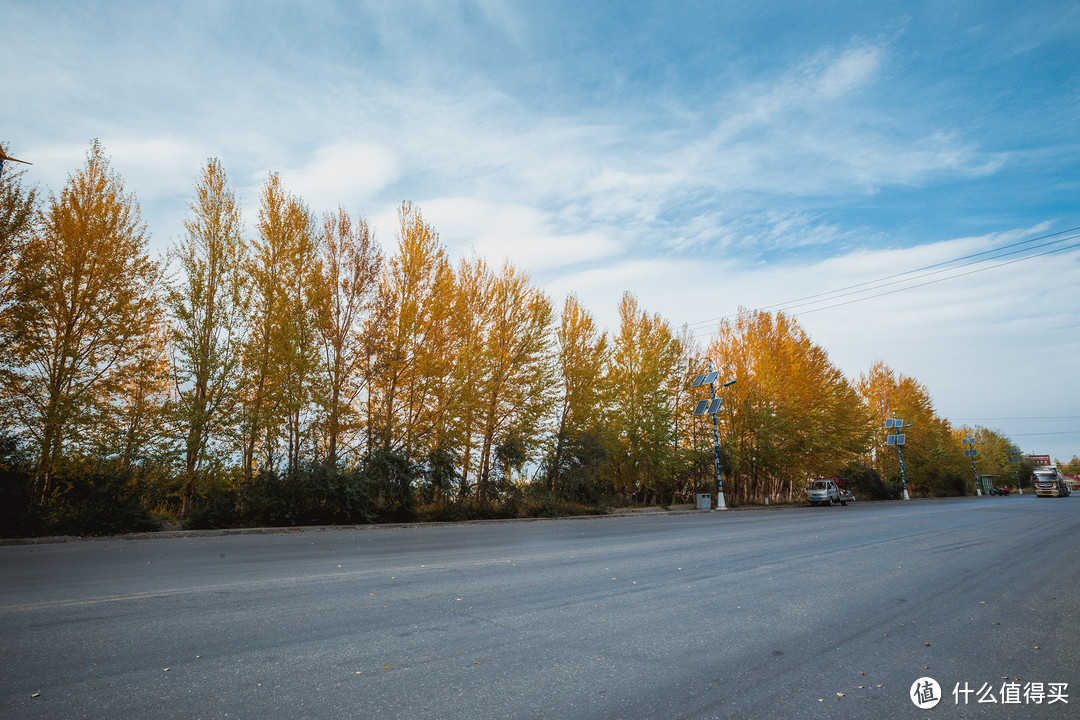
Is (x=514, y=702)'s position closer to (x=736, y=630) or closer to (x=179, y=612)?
(x=736, y=630)

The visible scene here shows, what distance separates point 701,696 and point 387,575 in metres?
5.48

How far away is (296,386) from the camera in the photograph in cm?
1752

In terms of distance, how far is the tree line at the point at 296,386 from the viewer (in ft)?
45.7

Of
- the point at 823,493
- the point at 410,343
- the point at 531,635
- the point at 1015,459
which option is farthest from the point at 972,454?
the point at 531,635

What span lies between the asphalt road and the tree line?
17.8 ft

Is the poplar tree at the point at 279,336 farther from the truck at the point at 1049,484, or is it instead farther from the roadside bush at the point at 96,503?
the truck at the point at 1049,484

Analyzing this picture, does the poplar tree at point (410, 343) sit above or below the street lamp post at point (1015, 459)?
above

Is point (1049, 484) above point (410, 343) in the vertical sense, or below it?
below

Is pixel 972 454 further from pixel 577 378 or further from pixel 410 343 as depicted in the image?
pixel 410 343

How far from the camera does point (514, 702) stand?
138 inches

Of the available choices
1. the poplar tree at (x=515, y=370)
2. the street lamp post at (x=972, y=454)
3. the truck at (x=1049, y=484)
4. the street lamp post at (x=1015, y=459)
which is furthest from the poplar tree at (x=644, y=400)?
the street lamp post at (x=1015, y=459)

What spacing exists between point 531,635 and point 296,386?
48.5ft

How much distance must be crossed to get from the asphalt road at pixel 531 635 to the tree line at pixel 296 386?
542 cm

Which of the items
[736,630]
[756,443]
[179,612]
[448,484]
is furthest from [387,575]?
[756,443]
